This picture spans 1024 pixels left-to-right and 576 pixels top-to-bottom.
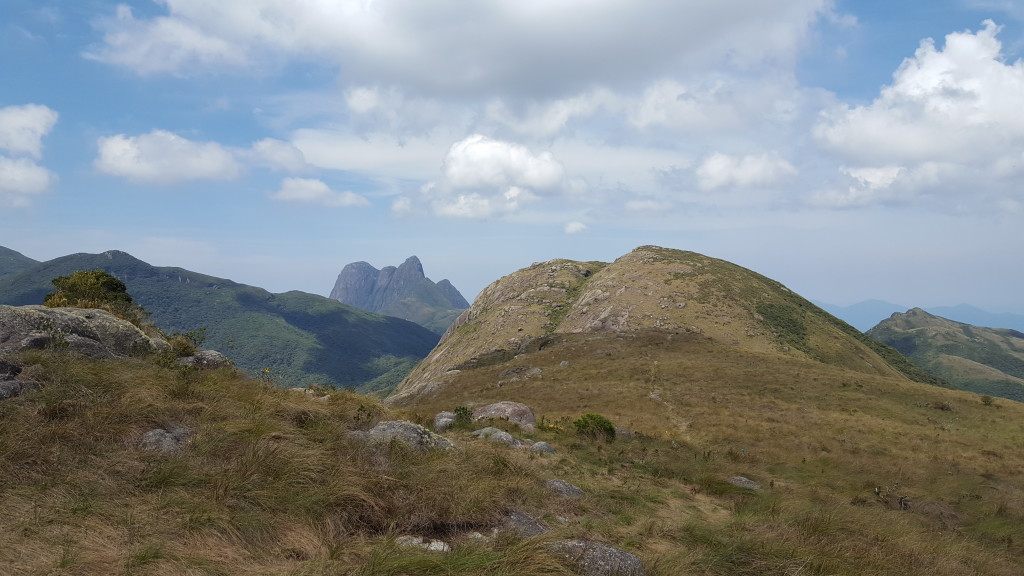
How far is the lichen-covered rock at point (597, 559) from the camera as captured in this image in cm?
630

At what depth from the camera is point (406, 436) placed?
11.8 metres

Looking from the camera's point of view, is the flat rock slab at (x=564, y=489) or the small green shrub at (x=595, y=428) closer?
the flat rock slab at (x=564, y=489)

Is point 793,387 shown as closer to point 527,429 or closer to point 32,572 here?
point 527,429

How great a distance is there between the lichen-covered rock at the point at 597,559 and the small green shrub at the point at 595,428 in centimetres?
1589

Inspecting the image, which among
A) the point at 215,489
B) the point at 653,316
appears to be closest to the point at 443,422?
the point at 215,489

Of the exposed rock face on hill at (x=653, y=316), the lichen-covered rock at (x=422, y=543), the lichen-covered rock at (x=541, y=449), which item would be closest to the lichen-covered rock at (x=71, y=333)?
the lichen-covered rock at (x=422, y=543)

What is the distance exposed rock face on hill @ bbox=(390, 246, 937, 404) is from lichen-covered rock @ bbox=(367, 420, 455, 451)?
5067 centimetres

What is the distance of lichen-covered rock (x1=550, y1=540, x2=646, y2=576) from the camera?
20.7ft

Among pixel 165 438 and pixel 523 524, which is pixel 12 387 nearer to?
pixel 165 438

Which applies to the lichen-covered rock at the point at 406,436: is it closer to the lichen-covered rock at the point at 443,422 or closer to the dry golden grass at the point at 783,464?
the dry golden grass at the point at 783,464

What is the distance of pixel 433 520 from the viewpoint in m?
7.87

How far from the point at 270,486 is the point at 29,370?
296 inches

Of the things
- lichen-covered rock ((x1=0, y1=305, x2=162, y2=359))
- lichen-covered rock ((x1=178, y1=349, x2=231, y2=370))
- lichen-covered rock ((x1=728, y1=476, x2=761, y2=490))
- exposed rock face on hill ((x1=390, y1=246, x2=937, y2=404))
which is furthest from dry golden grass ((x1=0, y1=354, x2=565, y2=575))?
exposed rock face on hill ((x1=390, y1=246, x2=937, y2=404))

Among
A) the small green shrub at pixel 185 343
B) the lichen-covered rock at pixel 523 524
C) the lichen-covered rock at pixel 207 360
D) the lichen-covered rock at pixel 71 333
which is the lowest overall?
the lichen-covered rock at pixel 523 524
